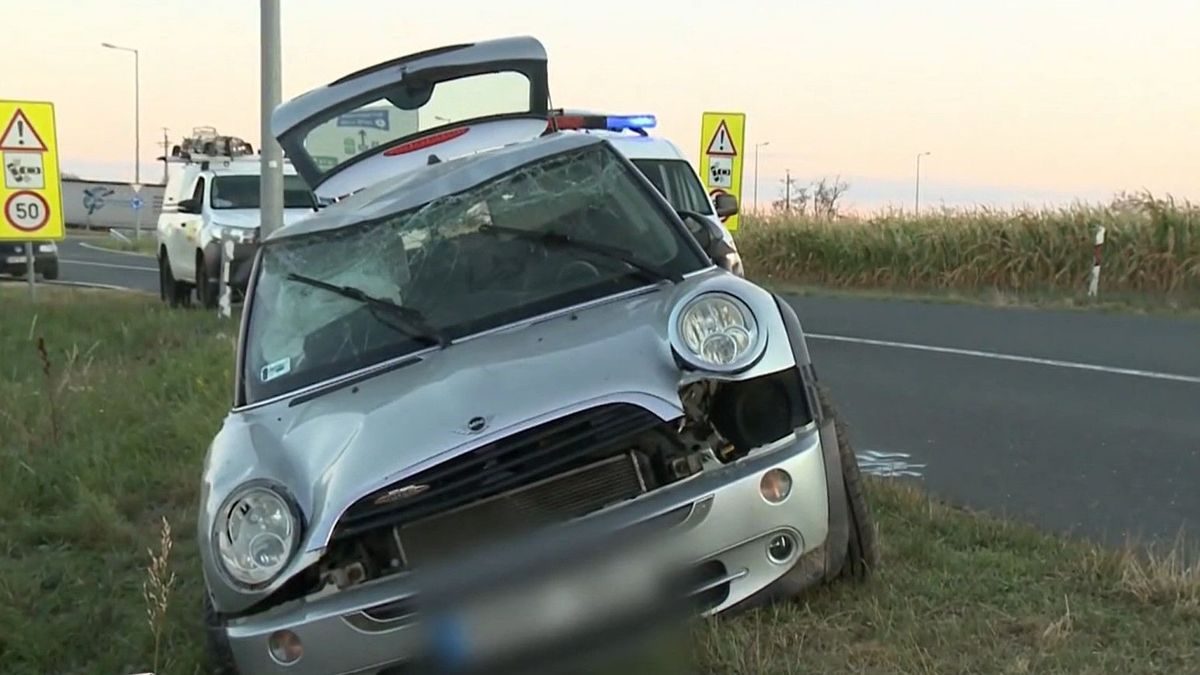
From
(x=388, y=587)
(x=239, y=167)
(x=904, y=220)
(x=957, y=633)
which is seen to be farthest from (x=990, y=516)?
(x=904, y=220)

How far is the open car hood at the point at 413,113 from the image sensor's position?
17.6 feet

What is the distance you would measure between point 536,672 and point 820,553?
2.99 feet

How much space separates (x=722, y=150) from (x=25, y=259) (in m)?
13.5

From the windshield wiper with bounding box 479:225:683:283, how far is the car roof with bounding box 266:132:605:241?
25cm

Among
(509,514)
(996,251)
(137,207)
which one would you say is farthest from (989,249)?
(137,207)

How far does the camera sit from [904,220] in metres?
22.5

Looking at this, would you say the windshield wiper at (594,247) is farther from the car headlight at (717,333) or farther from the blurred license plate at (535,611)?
the blurred license plate at (535,611)

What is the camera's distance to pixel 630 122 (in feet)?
31.8

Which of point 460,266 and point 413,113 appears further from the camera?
point 413,113

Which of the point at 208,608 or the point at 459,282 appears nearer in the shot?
the point at 208,608

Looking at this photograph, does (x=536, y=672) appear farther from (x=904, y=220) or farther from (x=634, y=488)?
(x=904, y=220)

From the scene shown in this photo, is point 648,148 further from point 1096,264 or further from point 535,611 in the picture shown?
point 1096,264

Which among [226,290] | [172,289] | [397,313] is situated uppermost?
[397,313]

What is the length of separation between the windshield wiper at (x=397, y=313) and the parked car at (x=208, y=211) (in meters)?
9.14
